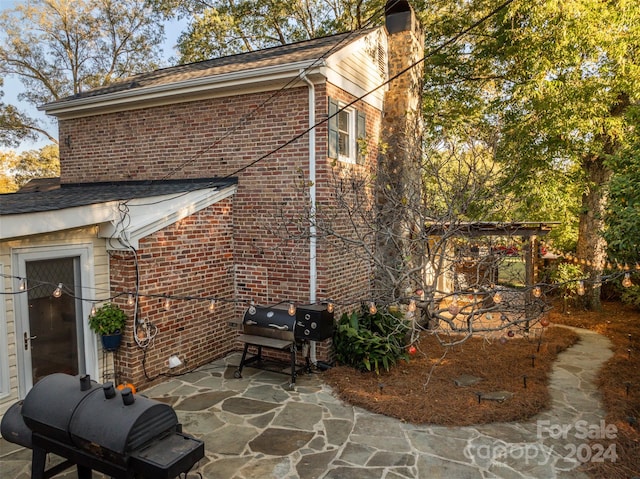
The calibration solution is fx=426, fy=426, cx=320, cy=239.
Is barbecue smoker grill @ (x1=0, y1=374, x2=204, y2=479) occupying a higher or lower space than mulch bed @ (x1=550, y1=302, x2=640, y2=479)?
higher

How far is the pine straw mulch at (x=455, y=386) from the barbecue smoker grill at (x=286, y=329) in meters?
0.78

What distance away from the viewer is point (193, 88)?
788 centimetres

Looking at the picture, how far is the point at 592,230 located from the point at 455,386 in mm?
7584

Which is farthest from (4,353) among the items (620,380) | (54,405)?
(620,380)

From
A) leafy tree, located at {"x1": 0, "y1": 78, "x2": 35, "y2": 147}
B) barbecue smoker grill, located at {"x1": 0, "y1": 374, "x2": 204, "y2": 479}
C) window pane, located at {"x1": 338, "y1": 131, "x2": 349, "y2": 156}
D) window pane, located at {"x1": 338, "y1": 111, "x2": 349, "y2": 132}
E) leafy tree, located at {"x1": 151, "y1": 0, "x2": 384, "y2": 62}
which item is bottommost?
barbecue smoker grill, located at {"x1": 0, "y1": 374, "x2": 204, "y2": 479}

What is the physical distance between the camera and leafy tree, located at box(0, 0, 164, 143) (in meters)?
20.9

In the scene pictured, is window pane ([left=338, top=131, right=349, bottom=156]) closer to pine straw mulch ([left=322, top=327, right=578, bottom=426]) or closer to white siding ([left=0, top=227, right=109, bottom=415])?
pine straw mulch ([left=322, top=327, right=578, bottom=426])

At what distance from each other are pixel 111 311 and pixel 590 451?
244 inches

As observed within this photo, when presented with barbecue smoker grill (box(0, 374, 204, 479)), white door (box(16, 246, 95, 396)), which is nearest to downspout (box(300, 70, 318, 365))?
white door (box(16, 246, 95, 396))

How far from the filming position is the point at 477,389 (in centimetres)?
636

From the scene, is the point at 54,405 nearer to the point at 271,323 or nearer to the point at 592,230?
the point at 271,323

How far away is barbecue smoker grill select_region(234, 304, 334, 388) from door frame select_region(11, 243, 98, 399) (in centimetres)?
218

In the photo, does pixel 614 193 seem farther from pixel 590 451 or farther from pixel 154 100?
pixel 154 100

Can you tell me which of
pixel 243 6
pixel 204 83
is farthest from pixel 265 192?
pixel 243 6
